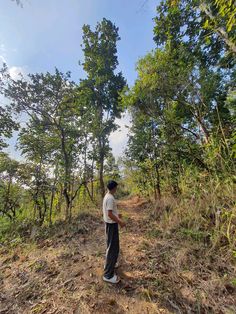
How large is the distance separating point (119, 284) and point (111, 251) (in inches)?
17.0

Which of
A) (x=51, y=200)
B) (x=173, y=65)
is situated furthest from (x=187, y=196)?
(x=51, y=200)

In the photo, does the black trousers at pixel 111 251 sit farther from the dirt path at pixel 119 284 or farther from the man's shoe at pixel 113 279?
the dirt path at pixel 119 284

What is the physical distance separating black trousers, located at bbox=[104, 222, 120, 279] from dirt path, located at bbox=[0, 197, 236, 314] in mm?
172

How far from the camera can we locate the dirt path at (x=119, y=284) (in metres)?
2.12

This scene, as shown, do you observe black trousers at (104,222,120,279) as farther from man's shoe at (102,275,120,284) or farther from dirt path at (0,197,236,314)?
dirt path at (0,197,236,314)

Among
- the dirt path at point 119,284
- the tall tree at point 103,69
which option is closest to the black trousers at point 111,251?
the dirt path at point 119,284

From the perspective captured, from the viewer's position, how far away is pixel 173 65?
5371 mm

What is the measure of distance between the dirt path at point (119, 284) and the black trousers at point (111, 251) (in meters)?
0.17

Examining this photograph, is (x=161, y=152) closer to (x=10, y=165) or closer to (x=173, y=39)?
(x=173, y=39)

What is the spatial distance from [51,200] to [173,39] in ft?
23.5

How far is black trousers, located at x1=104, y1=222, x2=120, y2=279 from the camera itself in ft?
8.58

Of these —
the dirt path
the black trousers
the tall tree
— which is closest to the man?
the black trousers

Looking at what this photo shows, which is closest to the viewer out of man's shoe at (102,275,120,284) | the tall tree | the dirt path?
the dirt path

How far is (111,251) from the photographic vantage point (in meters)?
2.66
